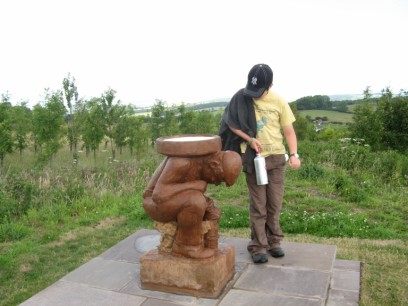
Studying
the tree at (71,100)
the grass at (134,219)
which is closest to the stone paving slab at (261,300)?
the grass at (134,219)

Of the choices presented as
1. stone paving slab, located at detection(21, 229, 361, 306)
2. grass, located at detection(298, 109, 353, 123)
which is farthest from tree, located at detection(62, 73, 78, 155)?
grass, located at detection(298, 109, 353, 123)

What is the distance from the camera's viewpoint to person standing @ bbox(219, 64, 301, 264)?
4.21 m

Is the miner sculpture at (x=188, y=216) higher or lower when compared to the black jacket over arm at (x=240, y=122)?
lower

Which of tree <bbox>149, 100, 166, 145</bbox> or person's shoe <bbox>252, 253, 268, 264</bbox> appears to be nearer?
person's shoe <bbox>252, 253, 268, 264</bbox>

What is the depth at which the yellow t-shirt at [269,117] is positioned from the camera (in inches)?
170

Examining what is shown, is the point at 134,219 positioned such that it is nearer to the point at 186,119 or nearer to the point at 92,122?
the point at 92,122

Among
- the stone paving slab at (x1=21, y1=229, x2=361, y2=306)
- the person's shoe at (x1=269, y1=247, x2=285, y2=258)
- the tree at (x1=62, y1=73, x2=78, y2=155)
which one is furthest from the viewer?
the tree at (x1=62, y1=73, x2=78, y2=155)

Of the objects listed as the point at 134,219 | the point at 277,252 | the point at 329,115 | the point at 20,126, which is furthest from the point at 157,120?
the point at 277,252

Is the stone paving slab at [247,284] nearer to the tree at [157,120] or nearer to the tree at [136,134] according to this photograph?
the tree at [136,134]

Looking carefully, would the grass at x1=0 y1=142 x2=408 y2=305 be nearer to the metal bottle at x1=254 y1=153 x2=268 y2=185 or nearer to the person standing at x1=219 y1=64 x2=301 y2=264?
the person standing at x1=219 y1=64 x2=301 y2=264

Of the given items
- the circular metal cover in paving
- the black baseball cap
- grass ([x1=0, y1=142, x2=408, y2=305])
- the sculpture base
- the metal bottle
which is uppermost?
the black baseball cap

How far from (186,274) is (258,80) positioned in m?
1.96

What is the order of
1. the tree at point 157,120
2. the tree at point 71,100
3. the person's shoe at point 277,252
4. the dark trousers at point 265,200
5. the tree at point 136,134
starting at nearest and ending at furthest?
the dark trousers at point 265,200
the person's shoe at point 277,252
the tree at point 71,100
the tree at point 136,134
the tree at point 157,120

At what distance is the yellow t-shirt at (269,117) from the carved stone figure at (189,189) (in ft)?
2.06
